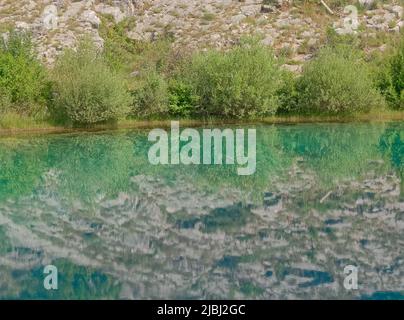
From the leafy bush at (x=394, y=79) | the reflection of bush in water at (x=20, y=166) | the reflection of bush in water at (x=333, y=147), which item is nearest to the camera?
the reflection of bush in water at (x=20, y=166)

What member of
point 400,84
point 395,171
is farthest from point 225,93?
point 395,171

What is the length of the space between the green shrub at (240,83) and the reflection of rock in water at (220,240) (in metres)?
18.6

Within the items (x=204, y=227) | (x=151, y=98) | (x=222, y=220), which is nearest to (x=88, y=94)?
(x=151, y=98)

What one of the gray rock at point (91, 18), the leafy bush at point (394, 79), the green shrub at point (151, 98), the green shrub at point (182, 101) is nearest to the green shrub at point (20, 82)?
the green shrub at point (151, 98)

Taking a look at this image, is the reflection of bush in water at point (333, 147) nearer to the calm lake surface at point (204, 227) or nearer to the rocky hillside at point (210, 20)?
the calm lake surface at point (204, 227)

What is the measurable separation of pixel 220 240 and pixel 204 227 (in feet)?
3.12

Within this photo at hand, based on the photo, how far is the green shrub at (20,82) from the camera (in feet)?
111

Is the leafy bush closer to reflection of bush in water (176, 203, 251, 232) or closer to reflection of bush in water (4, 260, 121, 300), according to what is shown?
reflection of bush in water (176, 203, 251, 232)

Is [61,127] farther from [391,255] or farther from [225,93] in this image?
[391,255]

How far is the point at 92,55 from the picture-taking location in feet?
116

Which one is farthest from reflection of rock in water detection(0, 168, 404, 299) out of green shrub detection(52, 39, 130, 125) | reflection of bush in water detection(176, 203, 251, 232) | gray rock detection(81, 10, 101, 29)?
gray rock detection(81, 10, 101, 29)

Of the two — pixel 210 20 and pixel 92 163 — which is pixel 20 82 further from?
pixel 210 20

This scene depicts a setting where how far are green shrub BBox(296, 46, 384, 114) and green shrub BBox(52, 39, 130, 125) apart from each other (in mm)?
11252
